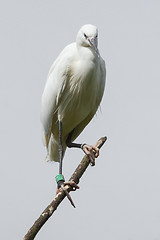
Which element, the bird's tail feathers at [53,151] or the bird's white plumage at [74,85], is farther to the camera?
the bird's tail feathers at [53,151]

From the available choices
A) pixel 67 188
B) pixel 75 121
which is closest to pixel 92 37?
pixel 75 121

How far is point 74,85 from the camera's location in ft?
21.9

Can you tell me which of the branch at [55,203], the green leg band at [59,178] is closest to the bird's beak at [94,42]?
the branch at [55,203]

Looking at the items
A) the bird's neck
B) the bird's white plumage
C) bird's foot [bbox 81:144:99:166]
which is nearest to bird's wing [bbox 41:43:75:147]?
the bird's white plumage

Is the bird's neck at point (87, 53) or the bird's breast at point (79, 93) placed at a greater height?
the bird's neck at point (87, 53)

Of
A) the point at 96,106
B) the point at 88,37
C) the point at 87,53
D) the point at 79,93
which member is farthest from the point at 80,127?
the point at 88,37

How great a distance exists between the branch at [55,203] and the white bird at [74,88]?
0.28 meters

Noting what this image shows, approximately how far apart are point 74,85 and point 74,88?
0.12 feet

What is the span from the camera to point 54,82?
6.82 metres

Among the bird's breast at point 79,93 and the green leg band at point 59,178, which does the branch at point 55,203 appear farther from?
the bird's breast at point 79,93

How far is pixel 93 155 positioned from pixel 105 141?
26 centimetres

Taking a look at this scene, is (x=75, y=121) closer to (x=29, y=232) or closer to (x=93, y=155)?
(x=93, y=155)

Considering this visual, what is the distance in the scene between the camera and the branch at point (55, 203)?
5.36 metres

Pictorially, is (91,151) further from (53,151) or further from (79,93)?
(53,151)
